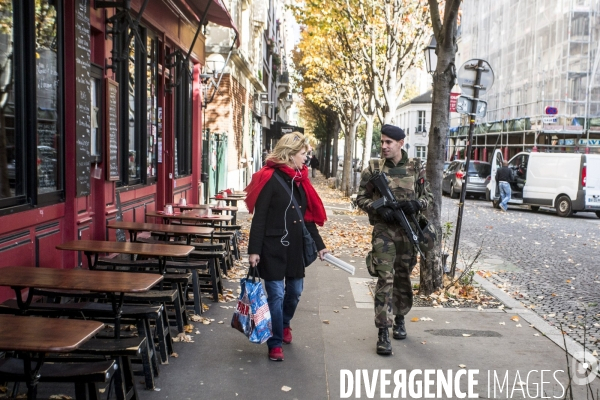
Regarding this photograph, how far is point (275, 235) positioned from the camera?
5820 mm

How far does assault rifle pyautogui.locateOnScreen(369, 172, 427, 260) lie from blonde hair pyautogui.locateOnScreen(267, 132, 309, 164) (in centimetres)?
76

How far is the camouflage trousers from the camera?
6227 millimetres

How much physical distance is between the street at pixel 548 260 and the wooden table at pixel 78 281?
4.37 metres

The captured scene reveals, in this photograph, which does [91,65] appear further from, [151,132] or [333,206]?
[333,206]

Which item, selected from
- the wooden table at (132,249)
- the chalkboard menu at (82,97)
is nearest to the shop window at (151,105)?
the chalkboard menu at (82,97)

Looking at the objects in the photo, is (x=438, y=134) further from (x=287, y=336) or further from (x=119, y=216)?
(x=119, y=216)

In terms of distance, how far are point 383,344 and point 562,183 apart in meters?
18.2

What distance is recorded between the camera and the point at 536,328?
727cm

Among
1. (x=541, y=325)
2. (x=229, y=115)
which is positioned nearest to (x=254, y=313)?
(x=541, y=325)

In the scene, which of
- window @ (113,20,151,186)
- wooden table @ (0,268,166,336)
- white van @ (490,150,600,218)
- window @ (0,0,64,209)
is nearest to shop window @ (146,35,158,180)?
window @ (113,20,151,186)

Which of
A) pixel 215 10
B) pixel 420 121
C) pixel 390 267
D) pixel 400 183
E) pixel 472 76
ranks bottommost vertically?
pixel 390 267

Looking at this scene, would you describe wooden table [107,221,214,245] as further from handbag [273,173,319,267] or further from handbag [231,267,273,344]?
handbag [231,267,273,344]

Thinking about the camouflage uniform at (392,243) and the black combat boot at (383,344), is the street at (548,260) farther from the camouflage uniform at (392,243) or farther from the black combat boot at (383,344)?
the black combat boot at (383,344)

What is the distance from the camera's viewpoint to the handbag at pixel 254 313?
5.64 meters
